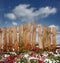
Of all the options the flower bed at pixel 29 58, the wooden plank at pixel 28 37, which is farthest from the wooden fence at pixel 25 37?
the flower bed at pixel 29 58

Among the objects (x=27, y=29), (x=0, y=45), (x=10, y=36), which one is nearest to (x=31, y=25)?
(x=27, y=29)

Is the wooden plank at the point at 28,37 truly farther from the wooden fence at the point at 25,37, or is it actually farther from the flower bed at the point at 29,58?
the flower bed at the point at 29,58

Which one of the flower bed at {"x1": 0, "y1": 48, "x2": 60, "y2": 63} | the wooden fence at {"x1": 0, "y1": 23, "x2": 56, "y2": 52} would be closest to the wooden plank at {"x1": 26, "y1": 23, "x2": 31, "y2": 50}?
the wooden fence at {"x1": 0, "y1": 23, "x2": 56, "y2": 52}

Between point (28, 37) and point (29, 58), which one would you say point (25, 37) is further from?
point (29, 58)

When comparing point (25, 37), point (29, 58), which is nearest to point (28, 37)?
point (25, 37)

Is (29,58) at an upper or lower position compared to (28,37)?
lower

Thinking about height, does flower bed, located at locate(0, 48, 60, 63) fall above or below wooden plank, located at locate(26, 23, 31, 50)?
below

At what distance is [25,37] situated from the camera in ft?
43.9

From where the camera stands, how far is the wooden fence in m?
13.4

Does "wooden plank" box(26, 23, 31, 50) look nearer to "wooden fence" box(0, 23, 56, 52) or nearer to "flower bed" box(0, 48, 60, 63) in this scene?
"wooden fence" box(0, 23, 56, 52)

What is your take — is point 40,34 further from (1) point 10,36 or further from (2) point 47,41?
(1) point 10,36

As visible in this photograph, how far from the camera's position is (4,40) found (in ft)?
45.9

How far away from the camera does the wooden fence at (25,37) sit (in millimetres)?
13391

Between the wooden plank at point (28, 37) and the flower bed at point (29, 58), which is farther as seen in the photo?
the wooden plank at point (28, 37)
